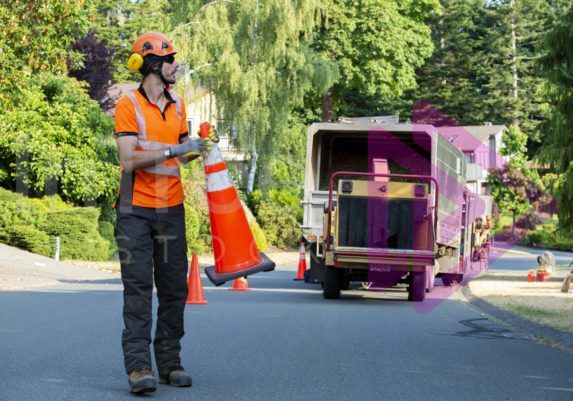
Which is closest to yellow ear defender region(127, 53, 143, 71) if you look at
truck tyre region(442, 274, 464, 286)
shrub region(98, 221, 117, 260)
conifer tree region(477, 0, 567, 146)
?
truck tyre region(442, 274, 464, 286)

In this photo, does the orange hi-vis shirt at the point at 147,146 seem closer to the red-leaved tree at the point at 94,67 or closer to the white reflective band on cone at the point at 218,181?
the white reflective band on cone at the point at 218,181

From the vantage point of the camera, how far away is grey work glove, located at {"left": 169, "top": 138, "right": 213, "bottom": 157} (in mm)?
5004

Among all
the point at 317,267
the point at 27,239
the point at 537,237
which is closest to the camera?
the point at 317,267

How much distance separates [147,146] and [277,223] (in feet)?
103

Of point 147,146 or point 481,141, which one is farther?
point 481,141

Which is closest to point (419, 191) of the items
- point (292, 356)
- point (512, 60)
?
point (292, 356)

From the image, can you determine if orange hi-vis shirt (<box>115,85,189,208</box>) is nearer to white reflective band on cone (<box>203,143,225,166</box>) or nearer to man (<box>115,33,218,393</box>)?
man (<box>115,33,218,393</box>)

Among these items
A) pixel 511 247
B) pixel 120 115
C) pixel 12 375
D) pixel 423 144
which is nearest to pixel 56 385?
pixel 12 375

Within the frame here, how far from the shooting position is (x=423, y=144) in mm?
14000

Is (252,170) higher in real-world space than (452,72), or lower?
lower

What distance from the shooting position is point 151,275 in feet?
16.8

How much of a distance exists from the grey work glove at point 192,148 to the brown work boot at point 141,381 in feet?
4.78

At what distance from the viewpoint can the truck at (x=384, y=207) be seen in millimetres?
11516

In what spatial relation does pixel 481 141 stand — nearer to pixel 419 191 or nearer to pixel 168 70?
pixel 419 191
